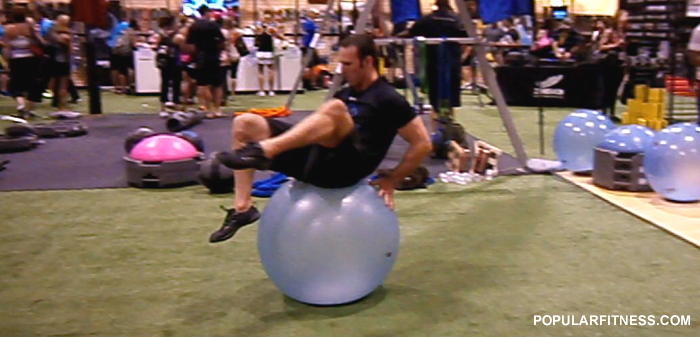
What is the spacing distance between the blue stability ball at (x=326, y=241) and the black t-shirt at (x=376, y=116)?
0.18m

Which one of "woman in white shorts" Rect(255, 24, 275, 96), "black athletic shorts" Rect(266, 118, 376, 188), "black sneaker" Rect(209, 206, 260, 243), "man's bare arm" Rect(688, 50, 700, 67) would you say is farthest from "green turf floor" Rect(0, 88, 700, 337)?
"woman in white shorts" Rect(255, 24, 275, 96)

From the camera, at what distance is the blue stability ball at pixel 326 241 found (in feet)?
9.56

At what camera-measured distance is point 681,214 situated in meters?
4.57

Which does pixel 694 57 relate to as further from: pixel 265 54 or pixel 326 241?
pixel 265 54

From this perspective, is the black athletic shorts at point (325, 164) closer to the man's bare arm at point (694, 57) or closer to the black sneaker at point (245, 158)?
the black sneaker at point (245, 158)

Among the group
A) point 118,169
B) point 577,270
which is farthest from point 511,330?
point 118,169

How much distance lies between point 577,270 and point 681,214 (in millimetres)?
1442

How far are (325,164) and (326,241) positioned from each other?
33cm

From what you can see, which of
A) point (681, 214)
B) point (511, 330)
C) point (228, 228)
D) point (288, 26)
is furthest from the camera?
point (288, 26)

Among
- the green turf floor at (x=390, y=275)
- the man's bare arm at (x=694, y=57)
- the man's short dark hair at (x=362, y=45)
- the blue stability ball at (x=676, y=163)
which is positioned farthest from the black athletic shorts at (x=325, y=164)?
the man's bare arm at (x=694, y=57)

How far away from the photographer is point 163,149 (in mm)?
5484

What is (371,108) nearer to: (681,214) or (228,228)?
(228,228)

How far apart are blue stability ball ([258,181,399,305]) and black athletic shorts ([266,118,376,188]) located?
4cm

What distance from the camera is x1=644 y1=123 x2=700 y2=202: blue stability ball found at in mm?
4613
